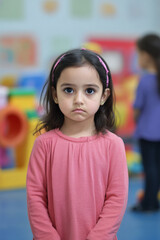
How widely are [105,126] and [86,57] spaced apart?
298 millimetres

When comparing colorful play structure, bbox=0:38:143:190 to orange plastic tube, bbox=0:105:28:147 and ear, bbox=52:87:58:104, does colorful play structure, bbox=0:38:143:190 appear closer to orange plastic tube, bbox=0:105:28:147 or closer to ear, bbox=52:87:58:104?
orange plastic tube, bbox=0:105:28:147

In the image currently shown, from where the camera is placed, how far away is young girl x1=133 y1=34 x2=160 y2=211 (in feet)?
9.20

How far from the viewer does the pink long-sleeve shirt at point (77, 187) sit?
4.62 feet

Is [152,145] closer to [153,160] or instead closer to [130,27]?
[153,160]

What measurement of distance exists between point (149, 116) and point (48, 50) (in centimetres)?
240

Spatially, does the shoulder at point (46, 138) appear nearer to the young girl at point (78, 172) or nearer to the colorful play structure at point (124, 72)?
the young girl at point (78, 172)

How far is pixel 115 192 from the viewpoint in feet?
4.70

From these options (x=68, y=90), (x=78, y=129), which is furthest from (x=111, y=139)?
→ (x=68, y=90)

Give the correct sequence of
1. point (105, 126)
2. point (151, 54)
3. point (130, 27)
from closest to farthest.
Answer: point (105, 126), point (151, 54), point (130, 27)

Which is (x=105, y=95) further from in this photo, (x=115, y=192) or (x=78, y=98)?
(x=115, y=192)

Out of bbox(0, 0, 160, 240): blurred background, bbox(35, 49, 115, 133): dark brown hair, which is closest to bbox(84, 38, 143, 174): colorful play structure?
bbox(0, 0, 160, 240): blurred background

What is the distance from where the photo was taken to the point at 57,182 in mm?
1425

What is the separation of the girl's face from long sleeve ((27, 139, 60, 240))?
0.18 metres

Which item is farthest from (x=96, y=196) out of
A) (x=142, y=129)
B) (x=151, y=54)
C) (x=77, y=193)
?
(x=151, y=54)
